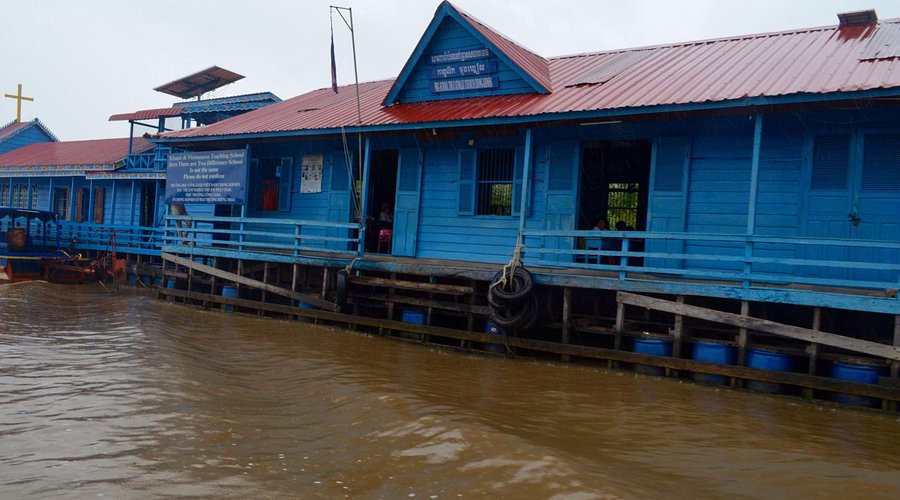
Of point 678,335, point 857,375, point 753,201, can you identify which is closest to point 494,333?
point 678,335

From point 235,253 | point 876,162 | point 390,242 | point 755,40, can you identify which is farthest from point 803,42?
point 235,253

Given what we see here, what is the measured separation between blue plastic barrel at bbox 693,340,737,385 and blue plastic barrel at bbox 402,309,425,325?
16.6ft

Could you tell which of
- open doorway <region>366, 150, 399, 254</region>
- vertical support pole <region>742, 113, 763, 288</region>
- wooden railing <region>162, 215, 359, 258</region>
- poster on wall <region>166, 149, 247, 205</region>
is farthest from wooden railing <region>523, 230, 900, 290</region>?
poster on wall <region>166, 149, 247, 205</region>

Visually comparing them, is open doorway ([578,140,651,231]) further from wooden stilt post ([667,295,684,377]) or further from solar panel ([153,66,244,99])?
solar panel ([153,66,244,99])

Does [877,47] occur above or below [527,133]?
above

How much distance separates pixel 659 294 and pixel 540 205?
10.5 feet

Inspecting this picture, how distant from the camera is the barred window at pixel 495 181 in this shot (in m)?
13.1

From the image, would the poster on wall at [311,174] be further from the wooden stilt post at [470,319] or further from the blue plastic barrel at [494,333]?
the blue plastic barrel at [494,333]

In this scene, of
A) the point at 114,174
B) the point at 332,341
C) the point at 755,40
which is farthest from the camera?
the point at 114,174

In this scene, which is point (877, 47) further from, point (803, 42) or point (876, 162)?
point (876, 162)

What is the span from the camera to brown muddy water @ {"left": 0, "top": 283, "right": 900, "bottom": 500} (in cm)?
520

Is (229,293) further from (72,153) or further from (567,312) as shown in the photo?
(72,153)

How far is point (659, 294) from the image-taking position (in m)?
10.4

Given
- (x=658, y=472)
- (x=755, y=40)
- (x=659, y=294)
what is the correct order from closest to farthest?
(x=658, y=472), (x=659, y=294), (x=755, y=40)
